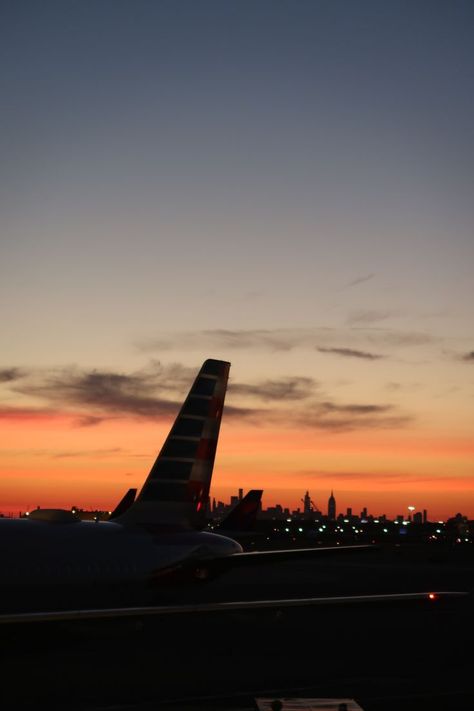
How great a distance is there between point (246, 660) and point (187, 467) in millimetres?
9790

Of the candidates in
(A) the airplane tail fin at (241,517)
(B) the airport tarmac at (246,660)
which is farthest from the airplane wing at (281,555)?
(A) the airplane tail fin at (241,517)

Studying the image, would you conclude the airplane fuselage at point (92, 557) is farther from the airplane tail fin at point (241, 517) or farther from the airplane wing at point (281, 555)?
the airplane tail fin at point (241, 517)

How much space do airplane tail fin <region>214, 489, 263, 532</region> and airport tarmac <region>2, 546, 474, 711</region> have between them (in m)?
8.33

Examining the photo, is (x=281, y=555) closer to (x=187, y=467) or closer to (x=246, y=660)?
(x=246, y=660)

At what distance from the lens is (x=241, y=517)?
4372cm

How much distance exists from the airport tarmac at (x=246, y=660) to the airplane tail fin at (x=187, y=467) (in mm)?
2995

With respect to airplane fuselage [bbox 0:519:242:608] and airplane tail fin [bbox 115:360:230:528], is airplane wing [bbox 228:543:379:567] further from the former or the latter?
airplane tail fin [bbox 115:360:230:528]

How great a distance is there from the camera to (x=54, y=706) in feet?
54.9

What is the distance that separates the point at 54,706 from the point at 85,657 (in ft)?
18.2

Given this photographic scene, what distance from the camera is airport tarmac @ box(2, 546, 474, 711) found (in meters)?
17.8

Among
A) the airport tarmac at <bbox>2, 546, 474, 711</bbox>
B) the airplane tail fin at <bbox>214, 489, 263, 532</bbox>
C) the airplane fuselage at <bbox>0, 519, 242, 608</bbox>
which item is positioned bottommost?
the airport tarmac at <bbox>2, 546, 474, 711</bbox>

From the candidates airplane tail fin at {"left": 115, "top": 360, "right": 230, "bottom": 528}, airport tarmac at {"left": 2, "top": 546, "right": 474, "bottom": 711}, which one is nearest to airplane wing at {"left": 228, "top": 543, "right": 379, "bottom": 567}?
airport tarmac at {"left": 2, "top": 546, "right": 474, "bottom": 711}

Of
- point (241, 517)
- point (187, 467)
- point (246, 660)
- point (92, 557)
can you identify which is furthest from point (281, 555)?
point (241, 517)

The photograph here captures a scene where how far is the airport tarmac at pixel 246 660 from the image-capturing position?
1777 centimetres
